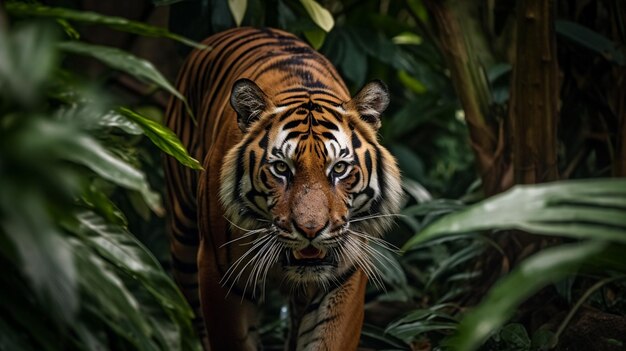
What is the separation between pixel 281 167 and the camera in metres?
3.19

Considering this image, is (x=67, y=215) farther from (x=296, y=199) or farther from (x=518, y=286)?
(x=296, y=199)

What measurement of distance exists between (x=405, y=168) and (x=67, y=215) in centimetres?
455

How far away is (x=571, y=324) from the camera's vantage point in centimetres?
349

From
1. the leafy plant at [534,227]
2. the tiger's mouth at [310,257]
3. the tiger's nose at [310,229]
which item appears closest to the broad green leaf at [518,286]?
the leafy plant at [534,227]

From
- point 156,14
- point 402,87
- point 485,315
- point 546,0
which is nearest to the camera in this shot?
point 485,315

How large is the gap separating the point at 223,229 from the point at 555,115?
1469 mm

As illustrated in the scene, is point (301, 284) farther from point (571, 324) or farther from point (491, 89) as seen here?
point (491, 89)

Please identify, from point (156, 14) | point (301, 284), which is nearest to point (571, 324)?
point (301, 284)

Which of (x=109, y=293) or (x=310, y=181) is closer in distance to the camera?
(x=109, y=293)

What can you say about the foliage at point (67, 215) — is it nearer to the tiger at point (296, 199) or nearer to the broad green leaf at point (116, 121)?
the broad green leaf at point (116, 121)

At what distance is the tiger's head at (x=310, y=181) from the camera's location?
3078 millimetres

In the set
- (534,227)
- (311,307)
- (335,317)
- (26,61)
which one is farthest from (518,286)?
(311,307)

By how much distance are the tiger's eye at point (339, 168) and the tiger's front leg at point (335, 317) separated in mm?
389

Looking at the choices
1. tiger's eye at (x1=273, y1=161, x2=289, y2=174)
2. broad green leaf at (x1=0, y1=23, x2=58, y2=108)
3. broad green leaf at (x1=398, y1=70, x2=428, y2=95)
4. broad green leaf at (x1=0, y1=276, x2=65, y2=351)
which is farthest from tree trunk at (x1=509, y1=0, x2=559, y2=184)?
broad green leaf at (x1=0, y1=23, x2=58, y2=108)
